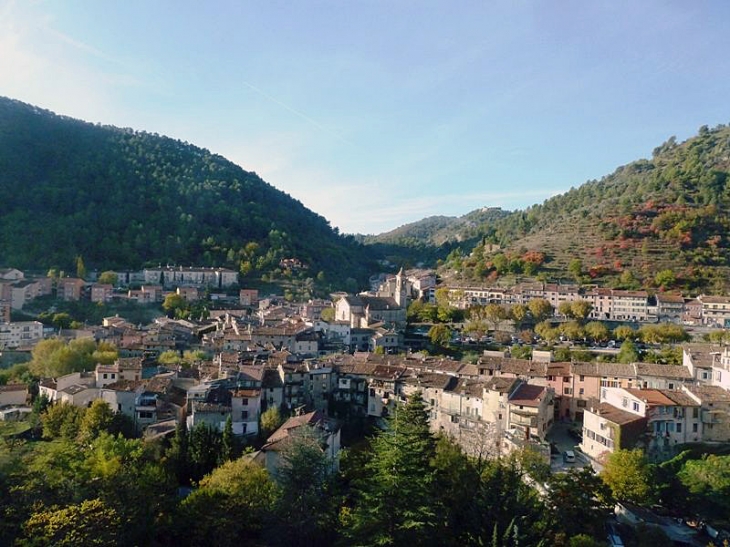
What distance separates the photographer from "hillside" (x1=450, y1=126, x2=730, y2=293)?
59.0m

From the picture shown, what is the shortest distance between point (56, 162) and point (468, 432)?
92.0 meters

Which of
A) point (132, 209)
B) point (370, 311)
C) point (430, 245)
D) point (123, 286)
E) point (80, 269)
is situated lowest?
point (370, 311)

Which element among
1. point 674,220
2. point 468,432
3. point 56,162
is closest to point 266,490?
point 468,432

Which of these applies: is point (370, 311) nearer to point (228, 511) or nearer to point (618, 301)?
point (618, 301)

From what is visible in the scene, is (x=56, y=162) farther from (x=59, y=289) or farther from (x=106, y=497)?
(x=106, y=497)

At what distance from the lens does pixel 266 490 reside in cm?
1738

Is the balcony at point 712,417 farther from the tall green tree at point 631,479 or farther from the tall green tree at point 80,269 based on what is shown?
the tall green tree at point 80,269

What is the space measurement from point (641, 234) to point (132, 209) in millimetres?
73094

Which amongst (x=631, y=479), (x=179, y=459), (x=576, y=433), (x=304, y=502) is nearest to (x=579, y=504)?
(x=631, y=479)

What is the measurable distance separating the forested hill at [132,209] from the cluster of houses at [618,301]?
31.1 metres

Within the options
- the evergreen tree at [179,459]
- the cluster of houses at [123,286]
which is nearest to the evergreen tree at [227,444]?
the evergreen tree at [179,459]

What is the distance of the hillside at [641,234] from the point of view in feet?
194

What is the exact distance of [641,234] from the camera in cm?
6644

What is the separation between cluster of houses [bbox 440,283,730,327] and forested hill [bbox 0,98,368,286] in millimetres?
31050
